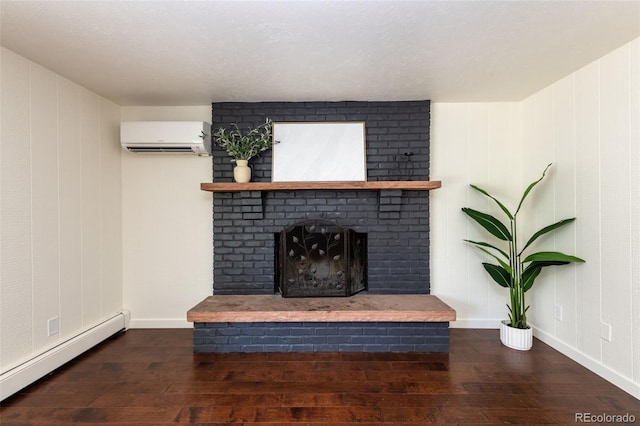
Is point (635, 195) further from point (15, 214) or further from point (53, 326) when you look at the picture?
point (53, 326)

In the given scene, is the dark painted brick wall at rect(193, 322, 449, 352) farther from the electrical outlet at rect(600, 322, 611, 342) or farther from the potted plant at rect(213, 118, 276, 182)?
the potted plant at rect(213, 118, 276, 182)

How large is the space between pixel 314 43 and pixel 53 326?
109 inches

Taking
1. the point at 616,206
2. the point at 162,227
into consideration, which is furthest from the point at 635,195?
the point at 162,227

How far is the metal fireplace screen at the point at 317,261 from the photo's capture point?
2.91m

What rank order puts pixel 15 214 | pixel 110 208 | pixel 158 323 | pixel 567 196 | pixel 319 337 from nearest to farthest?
pixel 15 214 → pixel 567 196 → pixel 319 337 → pixel 110 208 → pixel 158 323

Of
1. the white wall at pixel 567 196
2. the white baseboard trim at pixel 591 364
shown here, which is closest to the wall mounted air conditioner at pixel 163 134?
the white wall at pixel 567 196

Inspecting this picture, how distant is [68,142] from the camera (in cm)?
247

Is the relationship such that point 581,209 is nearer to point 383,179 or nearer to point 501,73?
point 501,73

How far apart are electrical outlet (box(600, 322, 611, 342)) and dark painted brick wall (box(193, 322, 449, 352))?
42.4 inches

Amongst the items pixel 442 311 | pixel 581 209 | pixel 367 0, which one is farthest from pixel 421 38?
pixel 442 311

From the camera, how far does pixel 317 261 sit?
9.68 ft

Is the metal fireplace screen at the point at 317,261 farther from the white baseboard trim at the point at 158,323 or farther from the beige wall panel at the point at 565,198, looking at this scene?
the beige wall panel at the point at 565,198

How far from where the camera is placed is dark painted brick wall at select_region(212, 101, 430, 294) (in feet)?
9.86

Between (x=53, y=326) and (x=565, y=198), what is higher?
(x=565, y=198)
